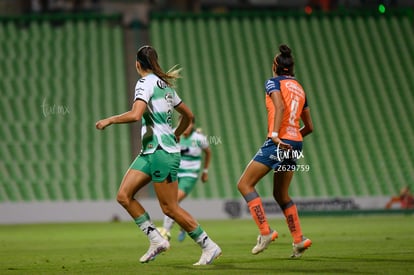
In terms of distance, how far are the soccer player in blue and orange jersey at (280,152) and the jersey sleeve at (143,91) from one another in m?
1.73

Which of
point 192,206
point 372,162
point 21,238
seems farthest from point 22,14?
point 21,238

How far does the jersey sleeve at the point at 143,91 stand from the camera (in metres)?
9.68

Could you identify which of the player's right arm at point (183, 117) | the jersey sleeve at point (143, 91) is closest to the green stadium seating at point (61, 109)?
the player's right arm at point (183, 117)

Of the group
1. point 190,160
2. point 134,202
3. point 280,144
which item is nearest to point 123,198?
point 134,202

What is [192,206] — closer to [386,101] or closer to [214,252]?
[386,101]

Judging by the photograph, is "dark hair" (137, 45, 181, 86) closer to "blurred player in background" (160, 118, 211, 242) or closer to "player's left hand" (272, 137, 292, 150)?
"player's left hand" (272, 137, 292, 150)

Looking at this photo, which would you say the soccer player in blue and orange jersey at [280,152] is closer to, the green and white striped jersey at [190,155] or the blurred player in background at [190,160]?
the blurred player in background at [190,160]

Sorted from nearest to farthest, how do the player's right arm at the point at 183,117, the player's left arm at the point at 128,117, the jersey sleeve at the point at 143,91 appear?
the player's left arm at the point at 128,117 → the jersey sleeve at the point at 143,91 → the player's right arm at the point at 183,117

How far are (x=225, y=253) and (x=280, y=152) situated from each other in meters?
2.26

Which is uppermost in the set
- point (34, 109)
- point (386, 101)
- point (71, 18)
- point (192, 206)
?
point (71, 18)

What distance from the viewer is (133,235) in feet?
59.6

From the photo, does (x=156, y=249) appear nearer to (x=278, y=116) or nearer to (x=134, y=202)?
(x=134, y=202)

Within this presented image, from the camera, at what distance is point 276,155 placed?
421 inches

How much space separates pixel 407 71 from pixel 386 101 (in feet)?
7.22
